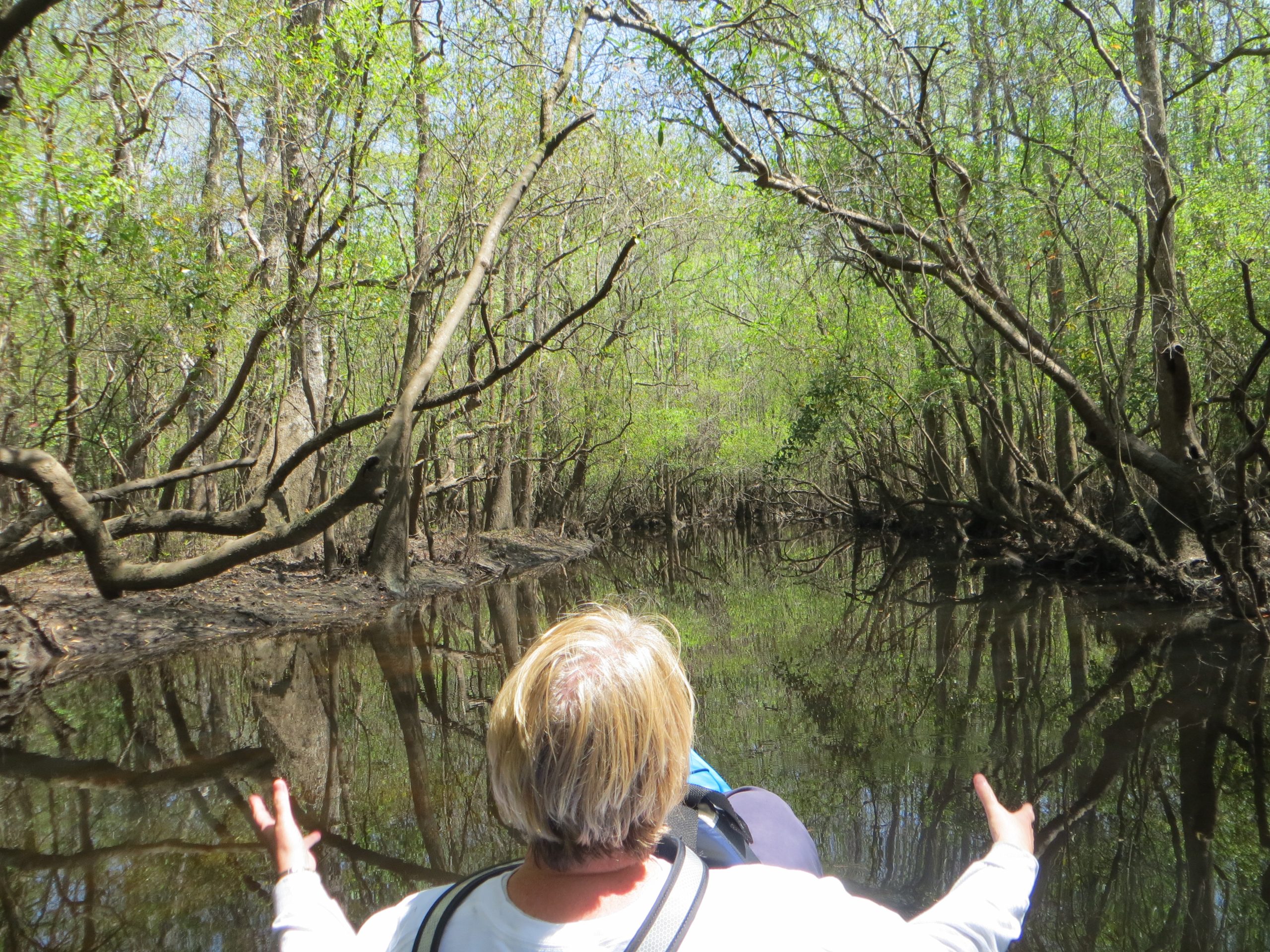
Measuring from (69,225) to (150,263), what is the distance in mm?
936

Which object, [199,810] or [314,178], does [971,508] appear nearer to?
[314,178]

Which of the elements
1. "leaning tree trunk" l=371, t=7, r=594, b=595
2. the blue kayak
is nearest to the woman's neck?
the blue kayak

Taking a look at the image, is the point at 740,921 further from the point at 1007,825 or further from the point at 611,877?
the point at 1007,825

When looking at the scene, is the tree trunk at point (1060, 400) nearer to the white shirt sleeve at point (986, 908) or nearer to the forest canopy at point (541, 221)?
the forest canopy at point (541, 221)

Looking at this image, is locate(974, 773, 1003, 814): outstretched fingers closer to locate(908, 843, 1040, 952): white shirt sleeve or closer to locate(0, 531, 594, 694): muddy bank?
locate(908, 843, 1040, 952): white shirt sleeve

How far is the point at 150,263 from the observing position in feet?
31.6

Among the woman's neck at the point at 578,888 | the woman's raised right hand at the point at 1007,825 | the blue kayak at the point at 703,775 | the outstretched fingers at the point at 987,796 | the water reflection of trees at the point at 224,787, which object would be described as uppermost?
the outstretched fingers at the point at 987,796

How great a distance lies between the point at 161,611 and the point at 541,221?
688 cm

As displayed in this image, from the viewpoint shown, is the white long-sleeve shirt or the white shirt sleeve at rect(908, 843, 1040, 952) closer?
the white long-sleeve shirt

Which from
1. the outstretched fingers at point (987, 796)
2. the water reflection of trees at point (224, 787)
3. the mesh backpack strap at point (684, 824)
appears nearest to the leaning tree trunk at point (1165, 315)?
the water reflection of trees at point (224, 787)

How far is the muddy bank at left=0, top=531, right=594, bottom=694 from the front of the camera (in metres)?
8.50

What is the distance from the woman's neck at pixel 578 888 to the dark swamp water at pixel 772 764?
8.14 feet

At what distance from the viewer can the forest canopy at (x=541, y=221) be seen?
8656 mm

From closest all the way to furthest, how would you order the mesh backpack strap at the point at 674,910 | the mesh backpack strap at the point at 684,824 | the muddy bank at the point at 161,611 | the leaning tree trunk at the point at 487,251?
the mesh backpack strap at the point at 674,910 → the mesh backpack strap at the point at 684,824 → the leaning tree trunk at the point at 487,251 → the muddy bank at the point at 161,611
